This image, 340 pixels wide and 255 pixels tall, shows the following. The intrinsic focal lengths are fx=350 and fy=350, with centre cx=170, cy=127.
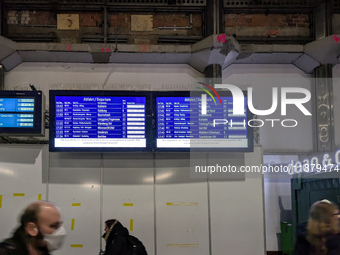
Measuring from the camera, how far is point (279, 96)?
7035 millimetres

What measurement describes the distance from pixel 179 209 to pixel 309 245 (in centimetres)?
286

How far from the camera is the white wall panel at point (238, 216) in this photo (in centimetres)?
532

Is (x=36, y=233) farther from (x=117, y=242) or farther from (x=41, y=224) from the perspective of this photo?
(x=117, y=242)

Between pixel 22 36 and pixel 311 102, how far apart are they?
5.83 meters

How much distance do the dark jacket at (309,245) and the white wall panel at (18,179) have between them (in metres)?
3.90

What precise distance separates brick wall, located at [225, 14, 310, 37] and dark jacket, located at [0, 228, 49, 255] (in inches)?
232

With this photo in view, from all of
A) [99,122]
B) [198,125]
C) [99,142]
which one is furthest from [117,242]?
[198,125]

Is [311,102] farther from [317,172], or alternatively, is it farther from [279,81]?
[317,172]

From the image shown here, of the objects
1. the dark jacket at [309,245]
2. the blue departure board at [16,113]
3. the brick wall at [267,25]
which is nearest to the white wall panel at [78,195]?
the blue departure board at [16,113]

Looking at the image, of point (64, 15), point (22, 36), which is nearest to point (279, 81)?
point (64, 15)

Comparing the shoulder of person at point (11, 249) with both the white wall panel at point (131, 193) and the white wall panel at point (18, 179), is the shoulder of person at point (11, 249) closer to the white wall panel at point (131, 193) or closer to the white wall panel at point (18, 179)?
the white wall panel at point (131, 193)

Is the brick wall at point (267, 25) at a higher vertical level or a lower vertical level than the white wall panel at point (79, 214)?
higher

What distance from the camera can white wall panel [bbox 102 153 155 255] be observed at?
533 cm

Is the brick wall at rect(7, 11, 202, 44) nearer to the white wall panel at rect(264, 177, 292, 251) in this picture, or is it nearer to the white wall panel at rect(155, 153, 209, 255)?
the white wall panel at rect(155, 153, 209, 255)
